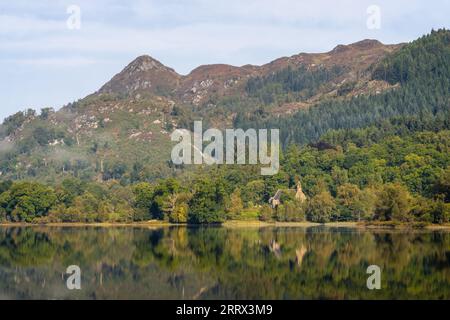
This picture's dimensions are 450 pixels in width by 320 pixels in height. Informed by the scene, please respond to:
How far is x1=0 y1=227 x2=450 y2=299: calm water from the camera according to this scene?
3916 centimetres

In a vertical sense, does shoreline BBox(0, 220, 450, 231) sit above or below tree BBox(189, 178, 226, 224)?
below

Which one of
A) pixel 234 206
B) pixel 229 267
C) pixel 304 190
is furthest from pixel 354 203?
pixel 229 267

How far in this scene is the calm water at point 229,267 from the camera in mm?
39156

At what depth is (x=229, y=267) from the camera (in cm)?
5038

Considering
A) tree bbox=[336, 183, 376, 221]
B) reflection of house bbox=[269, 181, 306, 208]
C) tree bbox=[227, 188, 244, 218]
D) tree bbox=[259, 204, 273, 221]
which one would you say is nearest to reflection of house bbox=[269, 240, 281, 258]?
tree bbox=[336, 183, 376, 221]

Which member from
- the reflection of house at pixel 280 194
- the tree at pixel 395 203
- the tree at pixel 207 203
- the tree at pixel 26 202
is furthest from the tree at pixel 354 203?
the tree at pixel 26 202

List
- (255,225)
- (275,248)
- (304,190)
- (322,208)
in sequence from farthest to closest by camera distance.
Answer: (304,190)
(322,208)
(255,225)
(275,248)

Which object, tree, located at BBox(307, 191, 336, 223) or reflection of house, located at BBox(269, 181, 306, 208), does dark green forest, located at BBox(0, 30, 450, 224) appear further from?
reflection of house, located at BBox(269, 181, 306, 208)

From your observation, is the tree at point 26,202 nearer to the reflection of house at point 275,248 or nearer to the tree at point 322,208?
the tree at point 322,208

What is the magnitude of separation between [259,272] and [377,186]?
73.9 metres

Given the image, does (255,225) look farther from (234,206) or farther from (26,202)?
(26,202)

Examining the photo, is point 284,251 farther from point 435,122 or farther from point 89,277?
point 435,122
